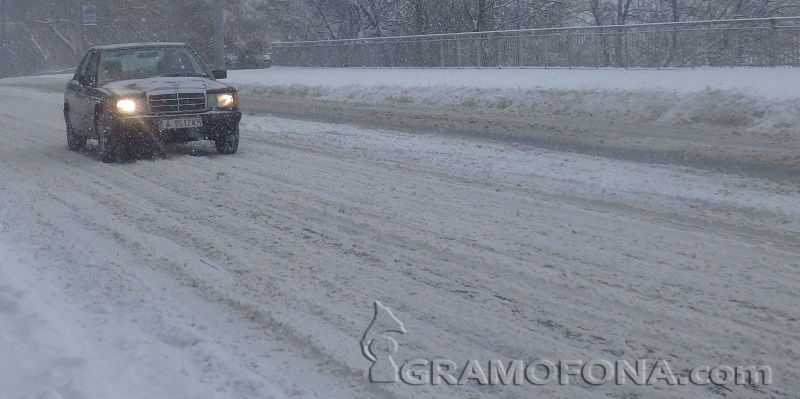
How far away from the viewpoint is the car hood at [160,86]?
11.9 m

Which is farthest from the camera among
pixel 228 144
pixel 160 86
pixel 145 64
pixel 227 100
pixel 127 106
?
pixel 145 64

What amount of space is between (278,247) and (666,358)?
3291mm

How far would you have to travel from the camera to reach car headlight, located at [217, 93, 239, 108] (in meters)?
12.2

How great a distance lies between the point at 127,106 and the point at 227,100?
52.0 inches

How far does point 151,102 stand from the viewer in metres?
11.8

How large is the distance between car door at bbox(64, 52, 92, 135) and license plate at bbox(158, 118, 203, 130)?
1879 millimetres

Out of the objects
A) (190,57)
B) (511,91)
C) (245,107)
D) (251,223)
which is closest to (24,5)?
(245,107)

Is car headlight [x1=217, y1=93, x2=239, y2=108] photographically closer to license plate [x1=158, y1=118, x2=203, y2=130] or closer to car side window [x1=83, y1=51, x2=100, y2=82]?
license plate [x1=158, y1=118, x2=203, y2=130]

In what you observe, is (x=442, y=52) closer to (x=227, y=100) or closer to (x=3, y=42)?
(x=227, y=100)

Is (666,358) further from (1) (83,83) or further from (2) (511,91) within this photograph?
(2) (511,91)

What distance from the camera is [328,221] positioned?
7.68 m

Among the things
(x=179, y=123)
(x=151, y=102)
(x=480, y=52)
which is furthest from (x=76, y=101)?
(x=480, y=52)

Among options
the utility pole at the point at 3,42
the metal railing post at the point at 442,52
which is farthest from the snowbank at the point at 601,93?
the utility pole at the point at 3,42

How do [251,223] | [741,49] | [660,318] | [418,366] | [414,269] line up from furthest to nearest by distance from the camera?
[741,49] < [251,223] < [414,269] < [660,318] < [418,366]
